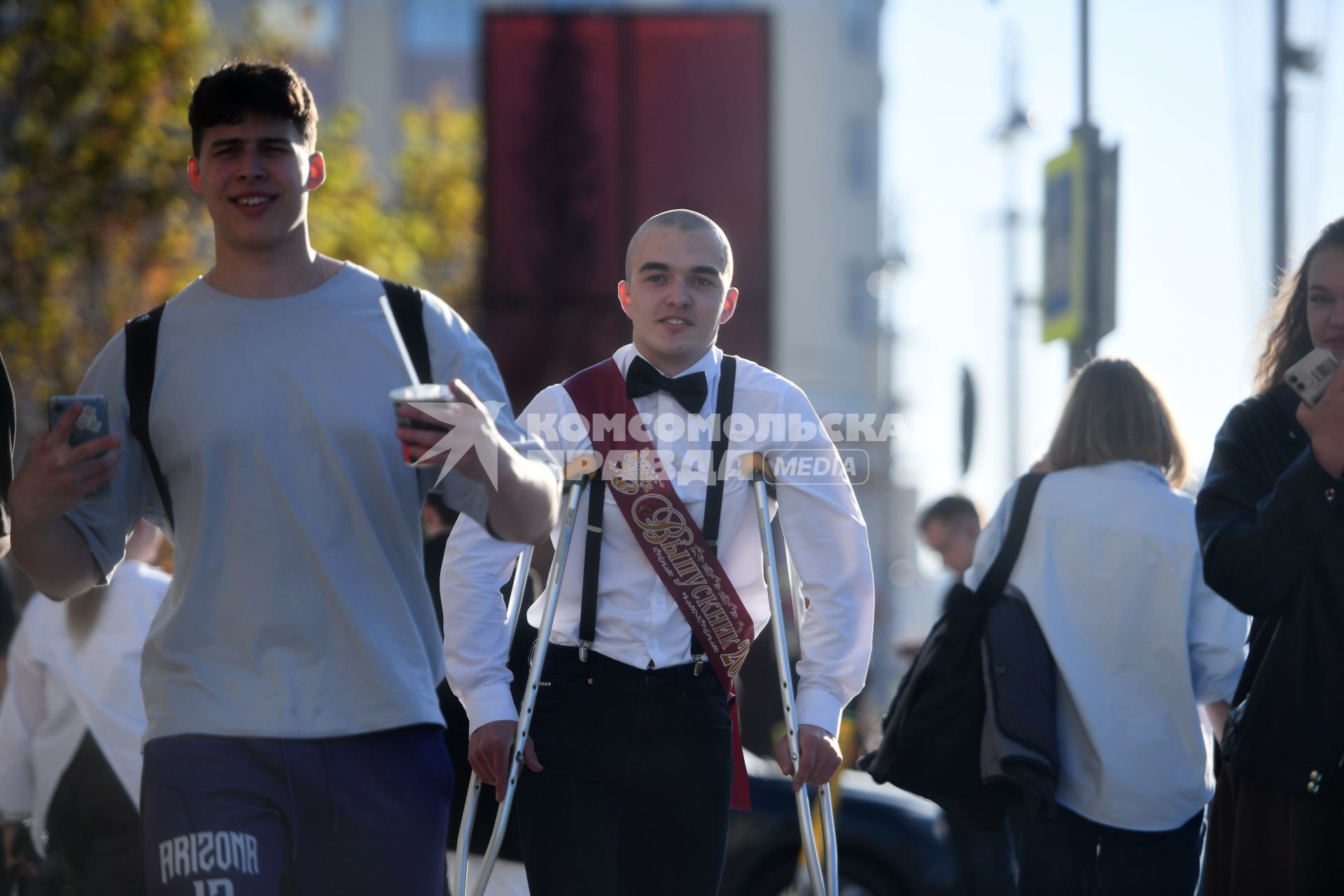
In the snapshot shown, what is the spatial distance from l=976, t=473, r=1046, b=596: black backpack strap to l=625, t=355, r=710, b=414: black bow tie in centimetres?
141

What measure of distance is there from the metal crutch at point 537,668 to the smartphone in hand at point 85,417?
3.94 feet

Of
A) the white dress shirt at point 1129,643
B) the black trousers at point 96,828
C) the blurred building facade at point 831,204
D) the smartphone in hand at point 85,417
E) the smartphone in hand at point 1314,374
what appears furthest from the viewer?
the blurred building facade at point 831,204

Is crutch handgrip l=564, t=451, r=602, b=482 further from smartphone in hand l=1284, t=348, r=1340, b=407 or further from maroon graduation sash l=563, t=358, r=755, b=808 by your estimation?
smartphone in hand l=1284, t=348, r=1340, b=407

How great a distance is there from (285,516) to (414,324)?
512 millimetres

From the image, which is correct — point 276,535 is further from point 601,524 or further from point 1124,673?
point 1124,673

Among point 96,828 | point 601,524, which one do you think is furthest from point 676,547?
point 96,828

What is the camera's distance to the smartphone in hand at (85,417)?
3.47m

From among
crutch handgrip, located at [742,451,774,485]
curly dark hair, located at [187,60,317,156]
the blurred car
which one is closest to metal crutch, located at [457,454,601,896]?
crutch handgrip, located at [742,451,774,485]

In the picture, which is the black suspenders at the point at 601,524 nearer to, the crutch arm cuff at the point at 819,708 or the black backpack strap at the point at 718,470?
the black backpack strap at the point at 718,470

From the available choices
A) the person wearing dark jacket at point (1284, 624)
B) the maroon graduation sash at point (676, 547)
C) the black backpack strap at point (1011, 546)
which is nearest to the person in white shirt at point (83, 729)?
the maroon graduation sash at point (676, 547)

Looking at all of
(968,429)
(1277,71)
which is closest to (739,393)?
(968,429)

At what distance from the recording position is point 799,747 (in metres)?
4.43

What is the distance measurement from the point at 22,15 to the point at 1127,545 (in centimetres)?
1526

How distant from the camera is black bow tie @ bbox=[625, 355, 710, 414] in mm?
4531
